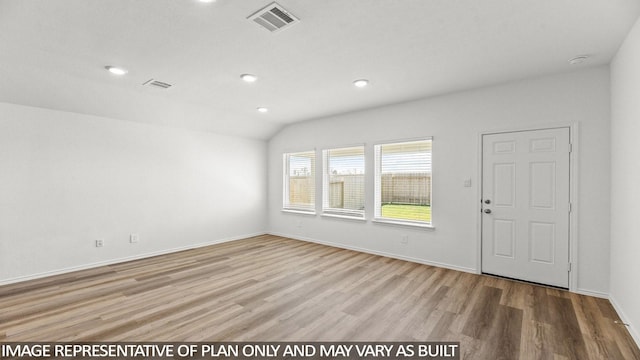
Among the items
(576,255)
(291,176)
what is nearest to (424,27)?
(576,255)

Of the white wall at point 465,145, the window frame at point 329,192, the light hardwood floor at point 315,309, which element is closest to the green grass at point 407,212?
the white wall at point 465,145


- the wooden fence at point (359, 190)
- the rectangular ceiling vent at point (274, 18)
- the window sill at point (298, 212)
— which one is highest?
the rectangular ceiling vent at point (274, 18)

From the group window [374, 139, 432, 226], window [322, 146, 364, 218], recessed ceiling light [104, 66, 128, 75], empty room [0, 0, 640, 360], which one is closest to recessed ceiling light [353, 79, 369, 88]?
empty room [0, 0, 640, 360]

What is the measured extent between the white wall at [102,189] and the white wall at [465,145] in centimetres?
196

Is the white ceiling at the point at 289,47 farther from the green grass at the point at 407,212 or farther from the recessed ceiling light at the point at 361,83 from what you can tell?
the green grass at the point at 407,212

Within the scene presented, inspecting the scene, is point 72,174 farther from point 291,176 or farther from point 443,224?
point 443,224

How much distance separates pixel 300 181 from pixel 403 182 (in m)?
2.56

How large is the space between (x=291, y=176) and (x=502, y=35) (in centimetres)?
495

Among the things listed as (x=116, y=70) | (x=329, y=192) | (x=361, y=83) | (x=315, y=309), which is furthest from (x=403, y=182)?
(x=116, y=70)

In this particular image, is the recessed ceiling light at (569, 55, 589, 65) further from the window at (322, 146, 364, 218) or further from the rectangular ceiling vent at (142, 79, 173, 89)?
the rectangular ceiling vent at (142, 79, 173, 89)

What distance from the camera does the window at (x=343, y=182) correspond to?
5.40 metres

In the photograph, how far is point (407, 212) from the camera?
4750 millimetres

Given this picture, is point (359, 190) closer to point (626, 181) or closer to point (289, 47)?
point (289, 47)

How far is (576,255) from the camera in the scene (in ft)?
10.7
